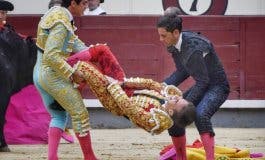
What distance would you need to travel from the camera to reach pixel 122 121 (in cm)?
1115

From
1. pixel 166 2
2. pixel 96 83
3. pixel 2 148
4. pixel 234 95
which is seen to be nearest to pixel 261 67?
pixel 234 95

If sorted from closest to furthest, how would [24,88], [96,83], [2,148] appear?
1. [96,83]
2. [2,148]
3. [24,88]

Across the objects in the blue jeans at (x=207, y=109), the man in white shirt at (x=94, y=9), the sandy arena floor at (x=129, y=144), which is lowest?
the sandy arena floor at (x=129, y=144)

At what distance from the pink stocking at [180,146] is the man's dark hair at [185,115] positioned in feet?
1.66

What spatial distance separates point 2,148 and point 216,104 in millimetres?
2223

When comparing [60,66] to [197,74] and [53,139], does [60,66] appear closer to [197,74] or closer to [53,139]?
[53,139]

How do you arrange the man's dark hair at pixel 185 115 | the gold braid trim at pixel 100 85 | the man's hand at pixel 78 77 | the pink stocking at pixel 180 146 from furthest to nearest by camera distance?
the pink stocking at pixel 180 146 → the man's hand at pixel 78 77 → the gold braid trim at pixel 100 85 → the man's dark hair at pixel 185 115

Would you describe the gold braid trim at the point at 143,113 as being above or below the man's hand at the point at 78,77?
below

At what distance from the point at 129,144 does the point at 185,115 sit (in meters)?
3.09

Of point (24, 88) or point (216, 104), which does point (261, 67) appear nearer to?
point (24, 88)

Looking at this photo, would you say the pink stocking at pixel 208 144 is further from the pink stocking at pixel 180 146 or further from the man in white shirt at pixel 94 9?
the man in white shirt at pixel 94 9

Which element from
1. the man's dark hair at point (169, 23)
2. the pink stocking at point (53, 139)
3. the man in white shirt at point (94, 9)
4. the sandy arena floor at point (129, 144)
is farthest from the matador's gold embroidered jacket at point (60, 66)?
the man in white shirt at point (94, 9)

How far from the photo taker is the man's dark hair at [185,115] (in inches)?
231

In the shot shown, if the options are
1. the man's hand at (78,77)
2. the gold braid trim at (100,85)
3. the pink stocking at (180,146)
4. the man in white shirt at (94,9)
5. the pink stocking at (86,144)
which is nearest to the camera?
the gold braid trim at (100,85)
